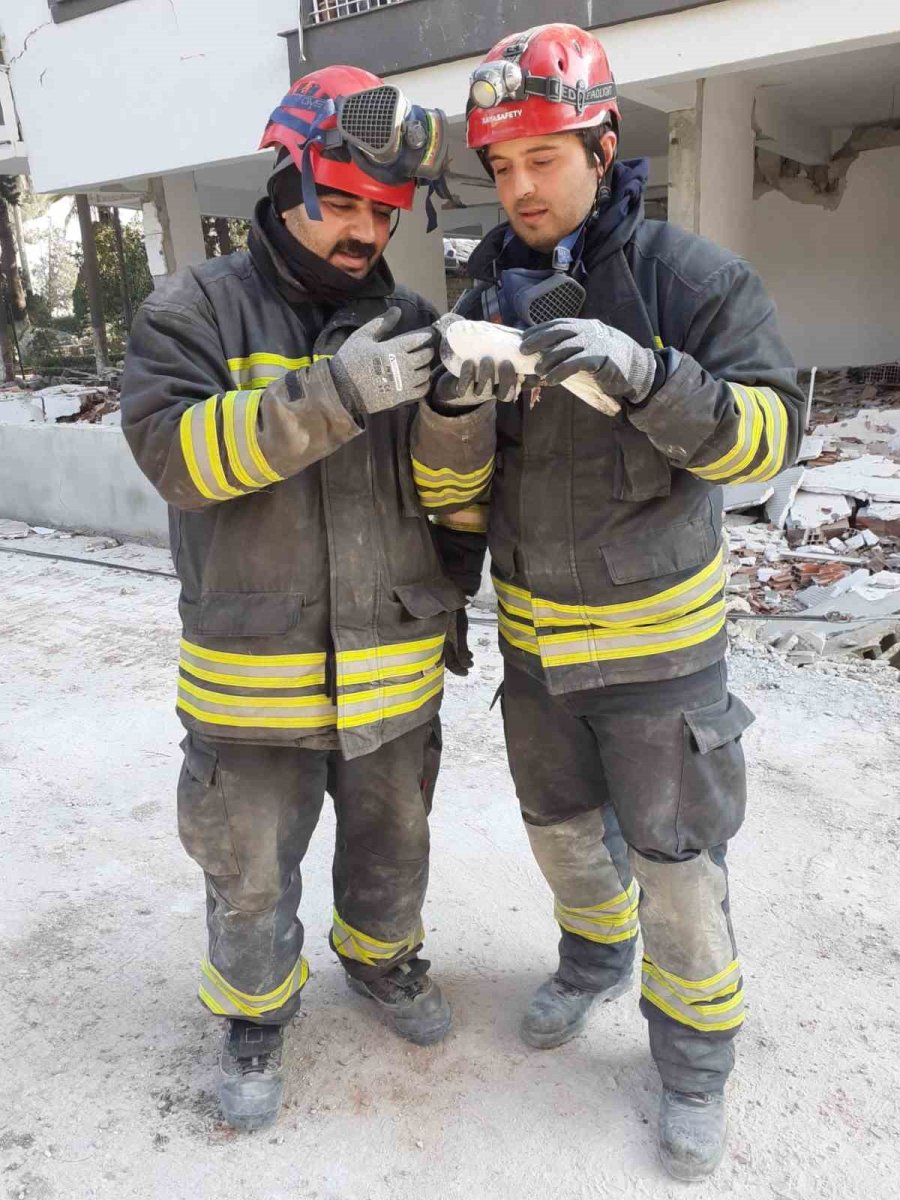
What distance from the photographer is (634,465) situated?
1826mm

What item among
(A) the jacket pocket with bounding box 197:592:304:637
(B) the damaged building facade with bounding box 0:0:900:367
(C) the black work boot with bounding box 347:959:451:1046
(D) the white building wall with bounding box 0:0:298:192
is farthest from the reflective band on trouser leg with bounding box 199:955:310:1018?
(D) the white building wall with bounding box 0:0:298:192

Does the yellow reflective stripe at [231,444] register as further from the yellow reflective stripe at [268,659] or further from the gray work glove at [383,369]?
the yellow reflective stripe at [268,659]

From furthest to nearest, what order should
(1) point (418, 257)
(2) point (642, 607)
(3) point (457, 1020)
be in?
1. (1) point (418, 257)
2. (3) point (457, 1020)
3. (2) point (642, 607)

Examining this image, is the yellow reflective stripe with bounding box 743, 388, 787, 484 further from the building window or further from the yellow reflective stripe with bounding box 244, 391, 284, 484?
the building window

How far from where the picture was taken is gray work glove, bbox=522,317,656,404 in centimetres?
158

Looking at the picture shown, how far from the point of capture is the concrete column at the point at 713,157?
24.3 ft

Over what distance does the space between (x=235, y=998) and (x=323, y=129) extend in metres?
1.88

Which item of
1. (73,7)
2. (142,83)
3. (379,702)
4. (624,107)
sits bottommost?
(379,702)

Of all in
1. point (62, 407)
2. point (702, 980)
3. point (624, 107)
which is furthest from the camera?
point (62, 407)

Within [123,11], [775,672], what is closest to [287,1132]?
[775,672]

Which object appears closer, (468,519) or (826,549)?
(468,519)

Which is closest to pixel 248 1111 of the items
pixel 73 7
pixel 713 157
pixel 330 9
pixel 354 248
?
pixel 354 248

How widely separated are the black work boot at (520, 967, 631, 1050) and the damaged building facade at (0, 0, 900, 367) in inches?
223

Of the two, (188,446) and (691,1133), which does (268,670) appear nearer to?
(188,446)
